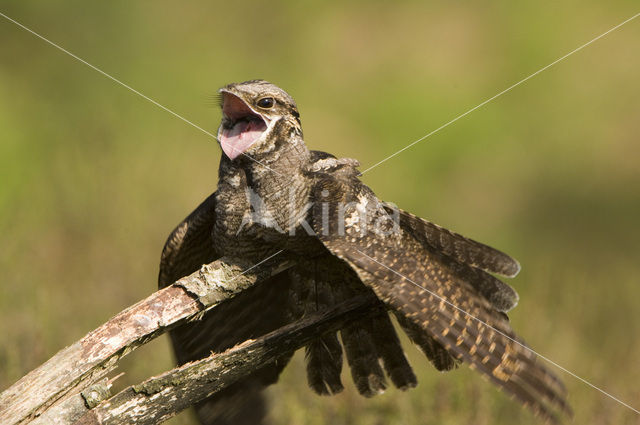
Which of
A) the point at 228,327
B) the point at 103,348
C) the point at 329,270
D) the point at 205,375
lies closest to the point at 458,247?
the point at 329,270

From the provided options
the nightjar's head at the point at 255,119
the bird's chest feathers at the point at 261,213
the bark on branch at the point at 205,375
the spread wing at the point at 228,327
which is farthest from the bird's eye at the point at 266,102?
the bark on branch at the point at 205,375

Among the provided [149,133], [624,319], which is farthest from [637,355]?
[149,133]

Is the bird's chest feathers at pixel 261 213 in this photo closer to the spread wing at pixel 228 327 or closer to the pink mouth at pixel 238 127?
the pink mouth at pixel 238 127

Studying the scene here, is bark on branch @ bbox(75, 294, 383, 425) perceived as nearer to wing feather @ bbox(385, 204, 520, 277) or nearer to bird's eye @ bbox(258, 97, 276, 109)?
wing feather @ bbox(385, 204, 520, 277)

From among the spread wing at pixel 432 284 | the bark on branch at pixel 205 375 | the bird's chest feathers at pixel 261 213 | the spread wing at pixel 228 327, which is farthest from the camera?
the spread wing at pixel 228 327

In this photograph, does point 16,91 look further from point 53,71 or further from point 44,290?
point 44,290

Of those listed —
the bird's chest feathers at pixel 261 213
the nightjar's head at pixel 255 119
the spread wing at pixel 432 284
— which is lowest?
the spread wing at pixel 432 284

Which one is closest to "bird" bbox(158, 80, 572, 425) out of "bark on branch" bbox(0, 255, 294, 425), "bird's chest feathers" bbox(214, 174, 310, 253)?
"bird's chest feathers" bbox(214, 174, 310, 253)
